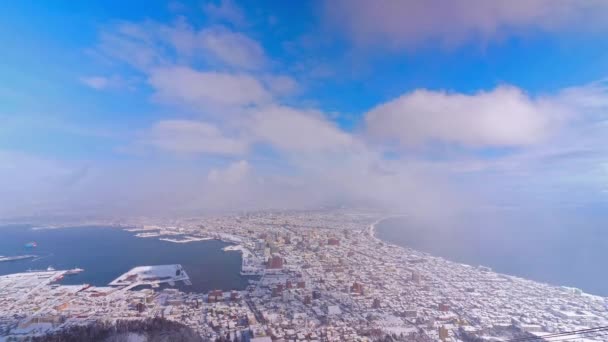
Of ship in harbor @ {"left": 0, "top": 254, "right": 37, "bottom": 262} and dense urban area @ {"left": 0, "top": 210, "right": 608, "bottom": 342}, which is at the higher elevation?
ship in harbor @ {"left": 0, "top": 254, "right": 37, "bottom": 262}

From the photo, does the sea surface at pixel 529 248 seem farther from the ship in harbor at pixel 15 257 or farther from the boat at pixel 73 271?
the ship in harbor at pixel 15 257

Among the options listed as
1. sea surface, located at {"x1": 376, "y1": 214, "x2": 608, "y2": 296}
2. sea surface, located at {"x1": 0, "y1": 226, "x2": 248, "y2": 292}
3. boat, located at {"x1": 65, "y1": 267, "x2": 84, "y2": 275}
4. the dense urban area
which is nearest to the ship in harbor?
sea surface, located at {"x1": 0, "y1": 226, "x2": 248, "y2": 292}

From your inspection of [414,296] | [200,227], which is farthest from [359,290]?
[200,227]

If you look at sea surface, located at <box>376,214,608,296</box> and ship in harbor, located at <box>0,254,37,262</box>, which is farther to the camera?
ship in harbor, located at <box>0,254,37,262</box>

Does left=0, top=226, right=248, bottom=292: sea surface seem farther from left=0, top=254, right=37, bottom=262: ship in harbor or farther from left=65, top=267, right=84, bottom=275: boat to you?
left=0, top=254, right=37, bottom=262: ship in harbor

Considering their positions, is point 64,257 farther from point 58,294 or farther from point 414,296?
point 414,296

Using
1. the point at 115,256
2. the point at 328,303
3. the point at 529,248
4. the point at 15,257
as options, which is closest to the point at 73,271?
the point at 115,256

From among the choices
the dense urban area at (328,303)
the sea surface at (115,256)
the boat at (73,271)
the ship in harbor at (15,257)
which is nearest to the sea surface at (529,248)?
the dense urban area at (328,303)
